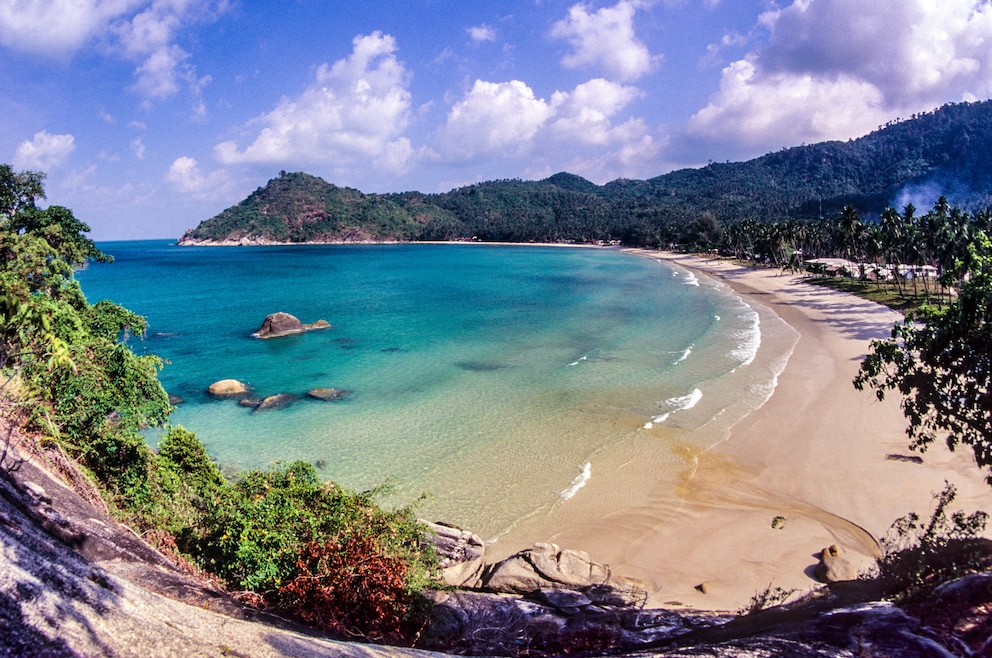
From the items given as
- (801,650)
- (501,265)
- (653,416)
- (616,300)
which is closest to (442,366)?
(653,416)

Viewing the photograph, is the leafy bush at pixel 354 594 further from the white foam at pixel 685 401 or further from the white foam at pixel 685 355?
the white foam at pixel 685 355

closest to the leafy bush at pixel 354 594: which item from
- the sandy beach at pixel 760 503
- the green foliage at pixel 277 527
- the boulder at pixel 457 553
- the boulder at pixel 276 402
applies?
the green foliage at pixel 277 527

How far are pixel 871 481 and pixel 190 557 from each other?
2123 cm

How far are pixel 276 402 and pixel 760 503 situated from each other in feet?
78.9

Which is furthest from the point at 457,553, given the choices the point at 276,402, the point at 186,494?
the point at 276,402

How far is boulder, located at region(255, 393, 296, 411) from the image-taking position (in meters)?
27.7

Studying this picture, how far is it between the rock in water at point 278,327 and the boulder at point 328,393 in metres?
17.4

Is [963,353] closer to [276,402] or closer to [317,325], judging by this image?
[276,402]

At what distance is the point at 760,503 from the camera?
57.6ft

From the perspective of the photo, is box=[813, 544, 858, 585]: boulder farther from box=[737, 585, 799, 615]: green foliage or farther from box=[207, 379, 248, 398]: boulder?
box=[207, 379, 248, 398]: boulder

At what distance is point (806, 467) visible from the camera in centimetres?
1980

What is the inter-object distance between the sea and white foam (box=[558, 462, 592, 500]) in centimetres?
8

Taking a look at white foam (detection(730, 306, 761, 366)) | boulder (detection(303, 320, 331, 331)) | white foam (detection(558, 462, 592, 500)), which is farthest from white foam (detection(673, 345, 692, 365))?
boulder (detection(303, 320, 331, 331))

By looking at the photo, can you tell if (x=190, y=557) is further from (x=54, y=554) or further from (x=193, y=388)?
(x=193, y=388)
